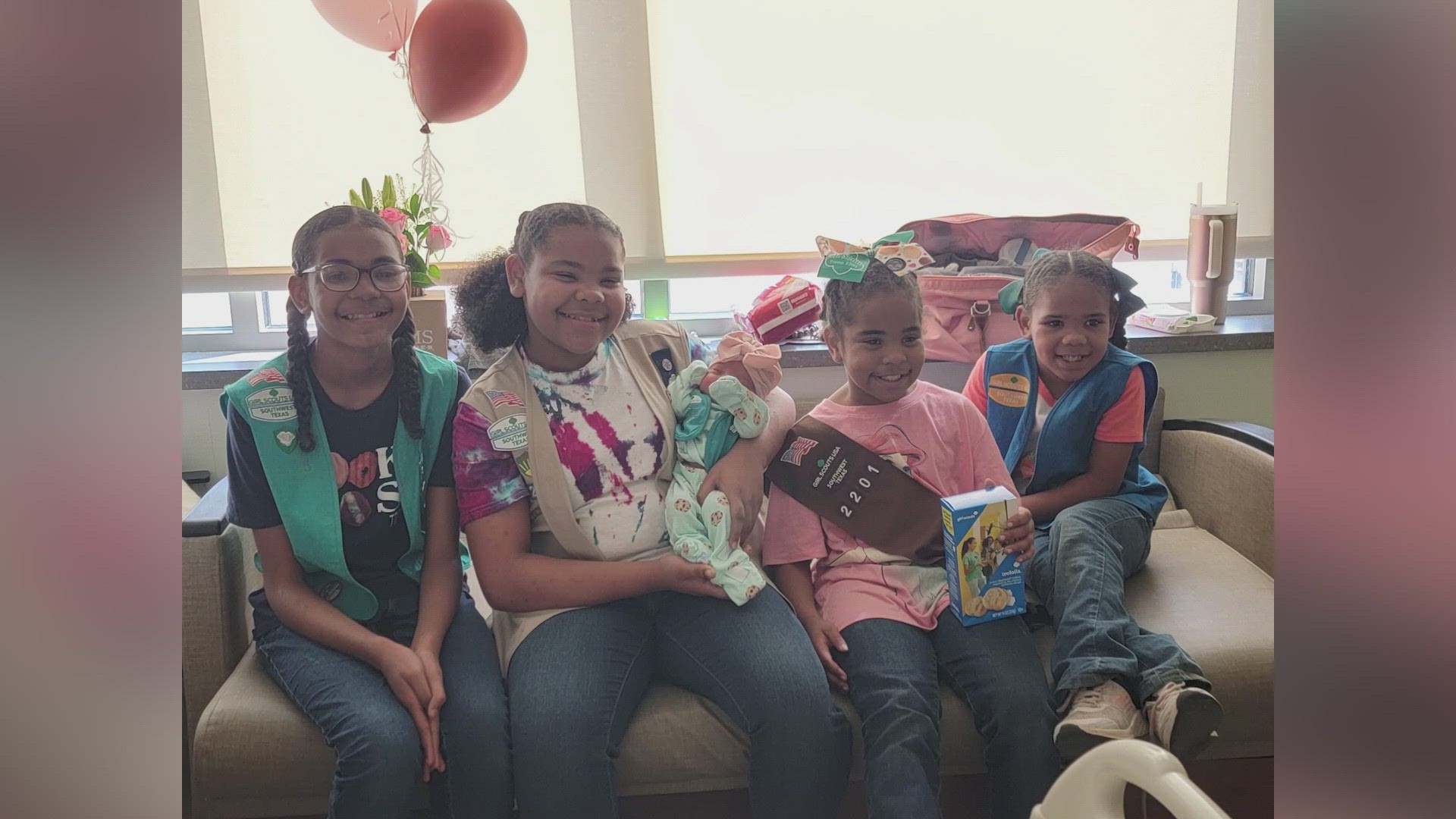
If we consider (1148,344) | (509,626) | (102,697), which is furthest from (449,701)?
(1148,344)

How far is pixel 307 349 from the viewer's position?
1.62m

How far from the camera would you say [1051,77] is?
278 cm

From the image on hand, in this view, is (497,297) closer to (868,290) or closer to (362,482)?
(362,482)

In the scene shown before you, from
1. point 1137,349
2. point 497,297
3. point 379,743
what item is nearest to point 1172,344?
point 1137,349

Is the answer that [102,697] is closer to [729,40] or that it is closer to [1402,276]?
[1402,276]

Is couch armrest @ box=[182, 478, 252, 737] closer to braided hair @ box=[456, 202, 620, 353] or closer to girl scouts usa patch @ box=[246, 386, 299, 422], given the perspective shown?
girl scouts usa patch @ box=[246, 386, 299, 422]

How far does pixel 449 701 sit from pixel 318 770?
210 millimetres

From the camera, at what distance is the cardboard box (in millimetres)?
2209

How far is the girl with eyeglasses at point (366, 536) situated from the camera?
1.43 meters

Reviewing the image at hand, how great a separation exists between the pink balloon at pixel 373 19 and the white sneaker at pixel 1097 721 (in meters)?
1.93

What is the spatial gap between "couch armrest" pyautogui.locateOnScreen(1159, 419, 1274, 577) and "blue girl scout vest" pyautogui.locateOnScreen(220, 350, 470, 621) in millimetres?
1468

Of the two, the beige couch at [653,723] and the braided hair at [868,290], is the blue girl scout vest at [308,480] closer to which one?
the beige couch at [653,723]

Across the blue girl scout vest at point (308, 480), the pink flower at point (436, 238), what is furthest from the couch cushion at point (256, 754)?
the pink flower at point (436, 238)

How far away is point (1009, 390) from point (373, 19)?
1.56 metres
